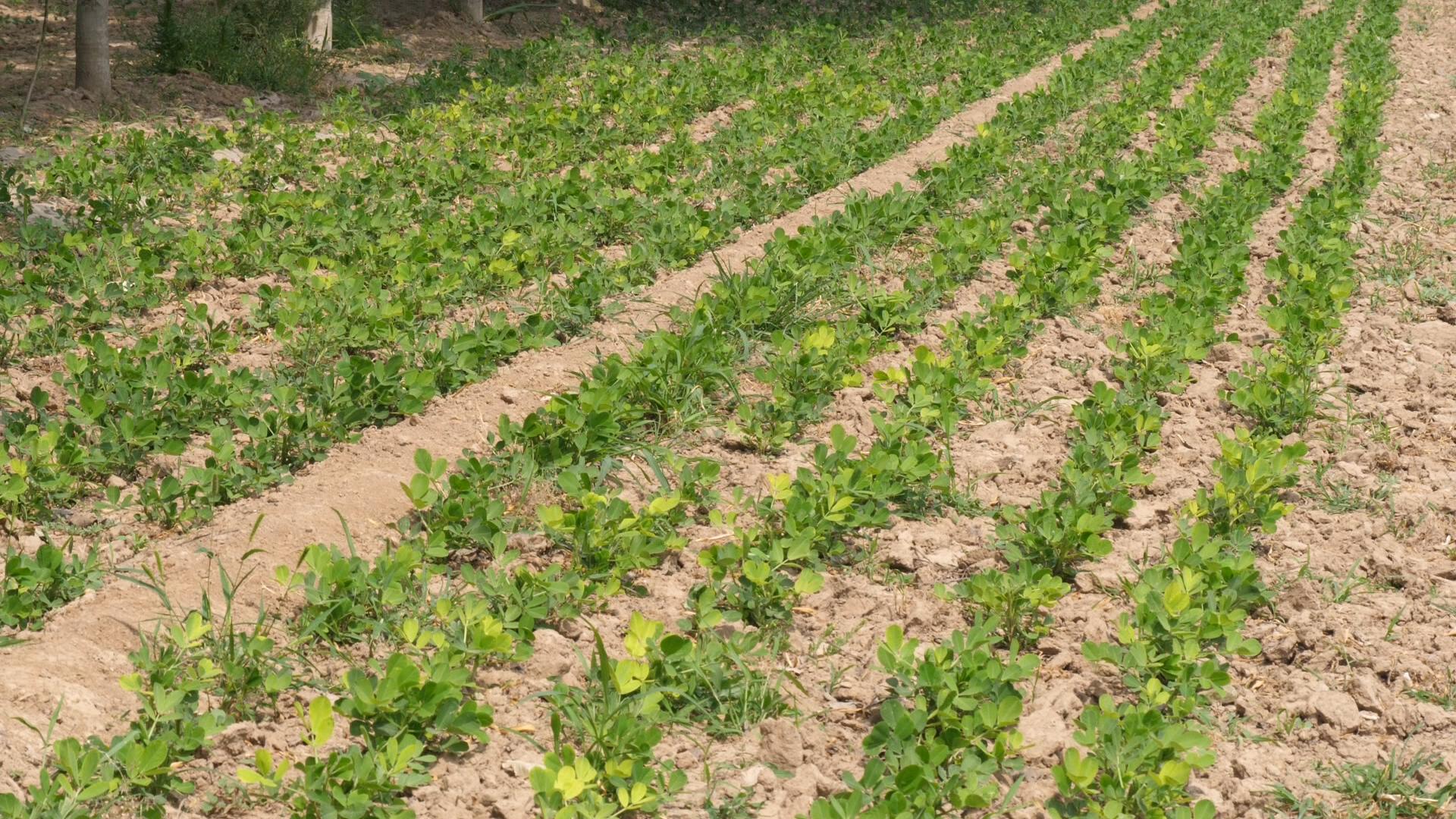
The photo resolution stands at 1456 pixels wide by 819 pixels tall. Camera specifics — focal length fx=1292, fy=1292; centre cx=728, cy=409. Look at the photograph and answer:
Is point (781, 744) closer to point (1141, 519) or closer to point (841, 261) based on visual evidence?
point (1141, 519)

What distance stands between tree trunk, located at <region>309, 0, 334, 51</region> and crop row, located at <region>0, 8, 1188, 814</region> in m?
8.81

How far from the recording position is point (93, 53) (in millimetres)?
10141

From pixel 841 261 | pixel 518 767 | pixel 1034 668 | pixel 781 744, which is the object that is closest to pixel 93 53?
pixel 841 261

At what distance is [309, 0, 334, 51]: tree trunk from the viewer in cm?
1248

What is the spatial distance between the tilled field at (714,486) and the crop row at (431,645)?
0.06ft

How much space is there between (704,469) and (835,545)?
0.56 meters

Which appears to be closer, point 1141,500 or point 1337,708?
point 1337,708

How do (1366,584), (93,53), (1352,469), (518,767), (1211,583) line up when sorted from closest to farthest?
(518,767)
(1211,583)
(1366,584)
(1352,469)
(93,53)

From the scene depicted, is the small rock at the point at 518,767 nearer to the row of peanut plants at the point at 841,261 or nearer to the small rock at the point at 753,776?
the small rock at the point at 753,776

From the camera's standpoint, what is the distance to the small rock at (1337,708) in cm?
372

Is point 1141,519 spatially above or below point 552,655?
above

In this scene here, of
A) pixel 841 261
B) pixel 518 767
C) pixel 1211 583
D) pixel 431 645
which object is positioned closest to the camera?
pixel 518 767

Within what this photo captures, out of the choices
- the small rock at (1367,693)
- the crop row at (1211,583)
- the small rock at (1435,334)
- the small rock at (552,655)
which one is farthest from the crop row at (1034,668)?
the small rock at (1435,334)

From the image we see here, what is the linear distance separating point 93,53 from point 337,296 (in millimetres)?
5451
